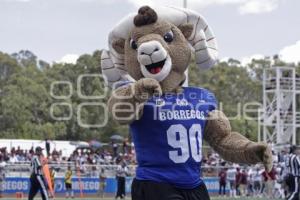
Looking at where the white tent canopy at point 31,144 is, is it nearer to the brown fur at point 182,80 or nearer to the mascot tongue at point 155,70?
the brown fur at point 182,80

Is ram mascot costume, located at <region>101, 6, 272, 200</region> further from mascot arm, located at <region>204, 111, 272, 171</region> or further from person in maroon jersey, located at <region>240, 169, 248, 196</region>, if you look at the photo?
person in maroon jersey, located at <region>240, 169, 248, 196</region>

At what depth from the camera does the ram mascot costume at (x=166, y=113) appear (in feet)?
21.1

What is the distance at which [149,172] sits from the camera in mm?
6523

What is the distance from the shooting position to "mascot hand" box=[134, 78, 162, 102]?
611cm

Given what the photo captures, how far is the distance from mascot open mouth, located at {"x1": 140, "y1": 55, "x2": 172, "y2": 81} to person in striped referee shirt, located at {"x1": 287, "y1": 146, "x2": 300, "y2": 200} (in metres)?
14.6

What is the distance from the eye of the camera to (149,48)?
6625 mm

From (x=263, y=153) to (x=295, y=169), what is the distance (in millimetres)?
14976

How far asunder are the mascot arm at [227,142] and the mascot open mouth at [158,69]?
25.0 inches

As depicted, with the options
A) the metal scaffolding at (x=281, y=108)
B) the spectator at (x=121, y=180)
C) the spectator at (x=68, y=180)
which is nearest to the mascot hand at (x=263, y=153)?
the spectator at (x=121, y=180)

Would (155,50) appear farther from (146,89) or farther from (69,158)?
(69,158)

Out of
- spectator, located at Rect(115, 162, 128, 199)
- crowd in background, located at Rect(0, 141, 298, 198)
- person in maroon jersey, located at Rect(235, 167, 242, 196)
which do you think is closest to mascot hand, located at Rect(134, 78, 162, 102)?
spectator, located at Rect(115, 162, 128, 199)

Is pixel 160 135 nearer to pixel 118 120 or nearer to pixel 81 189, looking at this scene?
pixel 118 120

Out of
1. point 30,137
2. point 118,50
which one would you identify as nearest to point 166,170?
point 118,50

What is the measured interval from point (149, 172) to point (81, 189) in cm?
2356
